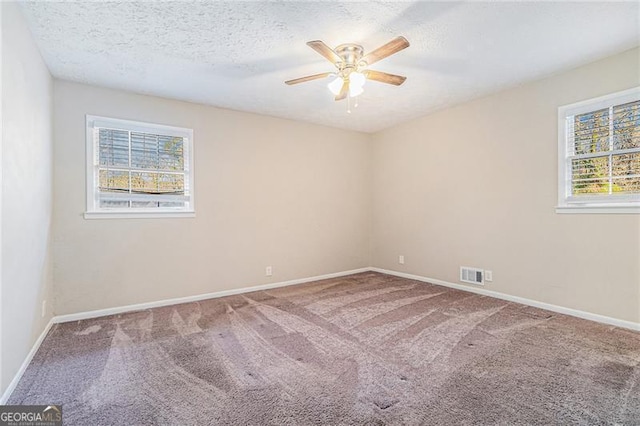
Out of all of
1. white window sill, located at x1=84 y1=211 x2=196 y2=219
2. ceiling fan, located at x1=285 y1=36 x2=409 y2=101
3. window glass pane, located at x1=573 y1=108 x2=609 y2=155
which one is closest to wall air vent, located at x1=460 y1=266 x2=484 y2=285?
window glass pane, located at x1=573 y1=108 x2=609 y2=155

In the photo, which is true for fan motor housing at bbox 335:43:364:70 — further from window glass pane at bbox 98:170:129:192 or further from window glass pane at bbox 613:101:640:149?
window glass pane at bbox 98:170:129:192

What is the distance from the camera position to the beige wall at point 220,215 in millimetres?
3340

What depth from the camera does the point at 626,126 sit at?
297 cm

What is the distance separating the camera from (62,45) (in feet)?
8.73

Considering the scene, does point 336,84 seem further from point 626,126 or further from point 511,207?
point 626,126

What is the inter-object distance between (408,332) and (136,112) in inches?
155

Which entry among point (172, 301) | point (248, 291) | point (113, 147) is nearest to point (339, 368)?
point (248, 291)

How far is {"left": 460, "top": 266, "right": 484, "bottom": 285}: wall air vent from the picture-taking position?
13.5ft

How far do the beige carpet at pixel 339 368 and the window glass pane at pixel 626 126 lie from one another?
5.87ft

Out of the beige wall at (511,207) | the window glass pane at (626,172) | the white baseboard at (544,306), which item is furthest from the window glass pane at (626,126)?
the white baseboard at (544,306)

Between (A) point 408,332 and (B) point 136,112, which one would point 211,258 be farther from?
(A) point 408,332

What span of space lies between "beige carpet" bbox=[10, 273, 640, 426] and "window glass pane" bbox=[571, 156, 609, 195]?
1360mm

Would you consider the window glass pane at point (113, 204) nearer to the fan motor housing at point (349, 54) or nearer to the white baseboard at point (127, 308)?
Result: the white baseboard at point (127, 308)

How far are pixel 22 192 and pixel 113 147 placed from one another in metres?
1.52
